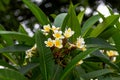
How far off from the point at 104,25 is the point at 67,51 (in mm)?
212

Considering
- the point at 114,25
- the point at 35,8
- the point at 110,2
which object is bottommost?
the point at 110,2

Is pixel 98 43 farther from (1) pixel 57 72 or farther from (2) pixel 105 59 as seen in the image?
(1) pixel 57 72

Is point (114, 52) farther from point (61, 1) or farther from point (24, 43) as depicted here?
point (61, 1)

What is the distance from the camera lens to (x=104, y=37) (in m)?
1.37

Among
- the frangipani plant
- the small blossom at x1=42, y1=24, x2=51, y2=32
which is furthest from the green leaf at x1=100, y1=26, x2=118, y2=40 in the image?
the small blossom at x1=42, y1=24, x2=51, y2=32

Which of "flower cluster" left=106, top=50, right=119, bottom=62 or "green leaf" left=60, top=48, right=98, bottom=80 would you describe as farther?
"flower cluster" left=106, top=50, right=119, bottom=62

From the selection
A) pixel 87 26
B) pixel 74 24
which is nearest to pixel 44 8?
pixel 87 26

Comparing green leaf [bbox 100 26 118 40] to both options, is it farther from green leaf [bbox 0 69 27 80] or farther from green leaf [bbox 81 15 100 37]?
green leaf [bbox 0 69 27 80]

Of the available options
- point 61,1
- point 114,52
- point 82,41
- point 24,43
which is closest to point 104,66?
point 114,52

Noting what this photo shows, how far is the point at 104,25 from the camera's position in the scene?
138 centimetres

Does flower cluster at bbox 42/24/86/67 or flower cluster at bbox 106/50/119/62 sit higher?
flower cluster at bbox 42/24/86/67

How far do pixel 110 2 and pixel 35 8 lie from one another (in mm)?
3842

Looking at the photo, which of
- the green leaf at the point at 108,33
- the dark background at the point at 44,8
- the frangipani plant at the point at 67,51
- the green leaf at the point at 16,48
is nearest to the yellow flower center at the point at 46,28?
the frangipani plant at the point at 67,51

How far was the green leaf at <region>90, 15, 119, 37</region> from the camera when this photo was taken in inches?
53.7
